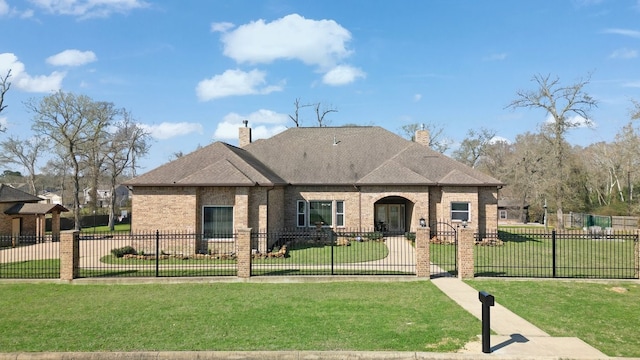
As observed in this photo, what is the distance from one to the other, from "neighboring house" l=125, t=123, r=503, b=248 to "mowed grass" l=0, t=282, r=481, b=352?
6.33 meters

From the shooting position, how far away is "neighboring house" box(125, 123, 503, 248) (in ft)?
66.8

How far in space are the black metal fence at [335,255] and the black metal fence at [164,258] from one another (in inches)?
54.9

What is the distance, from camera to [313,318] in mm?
9312

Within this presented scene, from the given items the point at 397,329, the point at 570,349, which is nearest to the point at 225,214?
the point at 397,329

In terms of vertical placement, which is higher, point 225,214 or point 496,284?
point 225,214

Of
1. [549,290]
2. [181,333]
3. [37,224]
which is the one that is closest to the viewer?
[181,333]

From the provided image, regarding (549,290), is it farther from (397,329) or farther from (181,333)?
(181,333)

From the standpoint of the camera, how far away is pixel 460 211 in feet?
80.9

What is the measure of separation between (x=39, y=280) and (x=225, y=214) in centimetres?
831

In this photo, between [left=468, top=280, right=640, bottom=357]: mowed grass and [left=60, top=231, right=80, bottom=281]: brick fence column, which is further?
[left=60, top=231, right=80, bottom=281]: brick fence column

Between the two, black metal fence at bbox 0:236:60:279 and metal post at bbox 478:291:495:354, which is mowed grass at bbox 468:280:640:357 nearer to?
metal post at bbox 478:291:495:354

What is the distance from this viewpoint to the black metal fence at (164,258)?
14.9 m

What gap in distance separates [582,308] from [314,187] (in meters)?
18.0

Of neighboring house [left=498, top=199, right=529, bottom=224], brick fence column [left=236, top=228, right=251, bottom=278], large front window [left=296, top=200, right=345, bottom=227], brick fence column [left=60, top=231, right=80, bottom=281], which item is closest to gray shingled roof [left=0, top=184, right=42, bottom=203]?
brick fence column [left=60, top=231, right=80, bottom=281]
